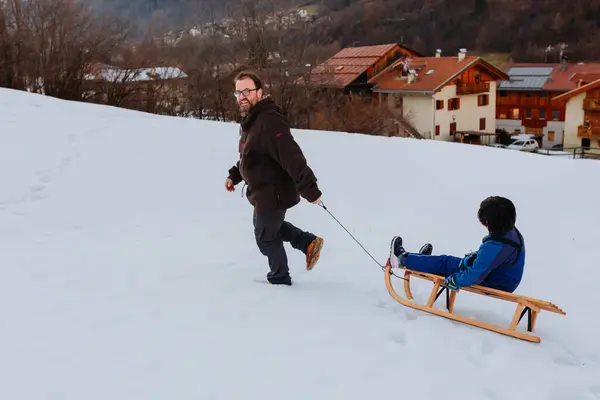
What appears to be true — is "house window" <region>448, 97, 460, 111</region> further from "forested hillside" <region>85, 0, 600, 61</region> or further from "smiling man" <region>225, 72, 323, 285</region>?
"smiling man" <region>225, 72, 323, 285</region>

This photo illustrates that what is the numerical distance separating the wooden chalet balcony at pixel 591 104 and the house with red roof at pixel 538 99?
1159cm

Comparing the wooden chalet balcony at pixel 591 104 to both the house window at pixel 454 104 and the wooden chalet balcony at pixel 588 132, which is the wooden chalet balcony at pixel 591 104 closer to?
the wooden chalet balcony at pixel 588 132

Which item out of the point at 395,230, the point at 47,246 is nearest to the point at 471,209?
the point at 395,230

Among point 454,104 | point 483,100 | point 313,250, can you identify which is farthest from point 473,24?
point 313,250

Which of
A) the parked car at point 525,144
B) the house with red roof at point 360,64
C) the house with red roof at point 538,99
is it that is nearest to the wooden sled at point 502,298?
the house with red roof at point 360,64

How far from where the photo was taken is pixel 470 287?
11.6 feet

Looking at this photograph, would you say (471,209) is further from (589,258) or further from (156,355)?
(156,355)

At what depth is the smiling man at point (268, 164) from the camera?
12.0 ft

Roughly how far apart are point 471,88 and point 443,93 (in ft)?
8.50

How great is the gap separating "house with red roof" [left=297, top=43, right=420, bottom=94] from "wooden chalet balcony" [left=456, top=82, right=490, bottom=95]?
5948 millimetres

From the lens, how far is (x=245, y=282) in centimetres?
423

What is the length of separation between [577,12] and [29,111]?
75045 millimetres

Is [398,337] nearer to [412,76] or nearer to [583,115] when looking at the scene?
[412,76]

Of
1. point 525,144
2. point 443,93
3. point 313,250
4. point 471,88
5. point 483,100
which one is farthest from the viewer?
point 525,144
